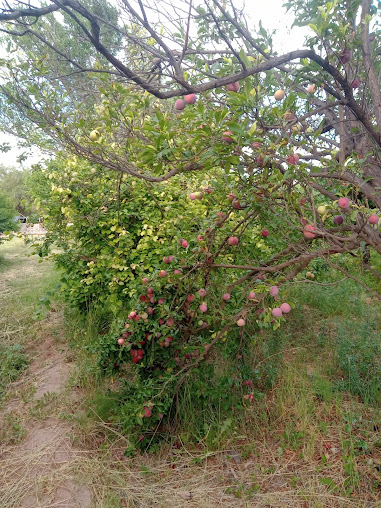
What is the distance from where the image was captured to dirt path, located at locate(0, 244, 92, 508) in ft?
7.09

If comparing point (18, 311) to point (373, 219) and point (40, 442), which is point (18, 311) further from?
point (373, 219)

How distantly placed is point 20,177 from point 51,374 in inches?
1278

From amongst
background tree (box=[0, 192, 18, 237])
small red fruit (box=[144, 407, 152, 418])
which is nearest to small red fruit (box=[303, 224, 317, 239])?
small red fruit (box=[144, 407, 152, 418])

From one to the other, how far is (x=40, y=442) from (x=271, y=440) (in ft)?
5.03

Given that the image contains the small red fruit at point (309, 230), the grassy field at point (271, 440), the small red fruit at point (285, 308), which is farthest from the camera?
the grassy field at point (271, 440)

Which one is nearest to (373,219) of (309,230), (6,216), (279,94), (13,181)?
(309,230)

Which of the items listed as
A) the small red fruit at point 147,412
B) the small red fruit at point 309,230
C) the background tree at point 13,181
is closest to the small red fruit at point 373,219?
the small red fruit at point 309,230

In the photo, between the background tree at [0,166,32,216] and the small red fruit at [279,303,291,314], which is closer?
the small red fruit at [279,303,291,314]

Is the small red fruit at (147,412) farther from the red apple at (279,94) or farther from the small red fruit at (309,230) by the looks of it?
the red apple at (279,94)

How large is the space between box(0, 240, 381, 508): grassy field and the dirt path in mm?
35

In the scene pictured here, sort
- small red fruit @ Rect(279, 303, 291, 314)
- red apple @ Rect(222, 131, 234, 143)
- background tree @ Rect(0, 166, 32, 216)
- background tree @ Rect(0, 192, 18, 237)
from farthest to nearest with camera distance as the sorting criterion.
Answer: background tree @ Rect(0, 166, 32, 216)
background tree @ Rect(0, 192, 18, 237)
small red fruit @ Rect(279, 303, 291, 314)
red apple @ Rect(222, 131, 234, 143)

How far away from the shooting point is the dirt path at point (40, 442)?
2162 mm

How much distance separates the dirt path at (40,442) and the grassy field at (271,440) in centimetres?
4

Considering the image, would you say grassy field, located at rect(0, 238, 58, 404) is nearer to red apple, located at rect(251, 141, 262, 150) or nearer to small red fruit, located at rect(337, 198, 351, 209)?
red apple, located at rect(251, 141, 262, 150)
